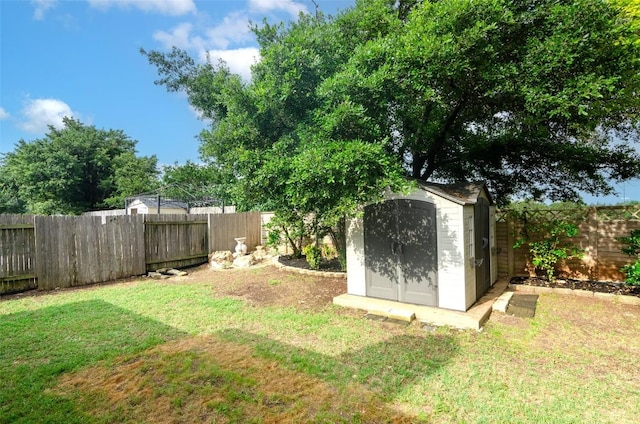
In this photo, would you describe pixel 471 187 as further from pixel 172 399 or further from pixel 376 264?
pixel 172 399

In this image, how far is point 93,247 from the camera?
7000mm

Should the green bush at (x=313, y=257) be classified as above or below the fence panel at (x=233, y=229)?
below

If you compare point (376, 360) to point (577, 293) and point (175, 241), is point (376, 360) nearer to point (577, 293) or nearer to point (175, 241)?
point (577, 293)

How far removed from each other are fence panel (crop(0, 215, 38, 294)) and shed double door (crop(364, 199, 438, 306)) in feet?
22.7

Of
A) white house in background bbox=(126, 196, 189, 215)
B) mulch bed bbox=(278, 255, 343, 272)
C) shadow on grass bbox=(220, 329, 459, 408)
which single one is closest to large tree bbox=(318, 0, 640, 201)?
shadow on grass bbox=(220, 329, 459, 408)

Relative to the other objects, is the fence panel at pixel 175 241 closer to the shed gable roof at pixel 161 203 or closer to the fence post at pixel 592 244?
the shed gable roof at pixel 161 203

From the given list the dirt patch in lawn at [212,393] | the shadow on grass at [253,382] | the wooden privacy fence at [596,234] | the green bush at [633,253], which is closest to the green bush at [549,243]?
the wooden privacy fence at [596,234]

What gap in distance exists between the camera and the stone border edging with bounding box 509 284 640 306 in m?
4.98

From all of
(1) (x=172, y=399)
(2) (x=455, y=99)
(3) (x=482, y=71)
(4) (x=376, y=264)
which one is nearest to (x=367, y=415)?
(1) (x=172, y=399)

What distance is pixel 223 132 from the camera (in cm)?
596

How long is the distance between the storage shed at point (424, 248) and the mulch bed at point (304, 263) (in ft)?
7.54

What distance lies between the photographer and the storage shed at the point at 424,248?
450 centimetres

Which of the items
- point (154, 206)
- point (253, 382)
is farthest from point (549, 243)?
point (154, 206)

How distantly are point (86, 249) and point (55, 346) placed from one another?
4.03 meters
